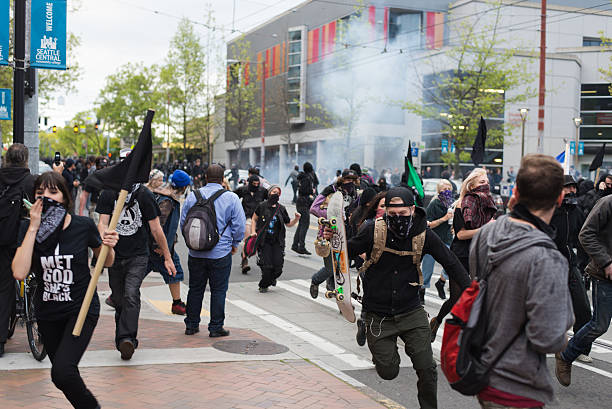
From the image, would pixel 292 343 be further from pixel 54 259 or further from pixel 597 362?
pixel 54 259

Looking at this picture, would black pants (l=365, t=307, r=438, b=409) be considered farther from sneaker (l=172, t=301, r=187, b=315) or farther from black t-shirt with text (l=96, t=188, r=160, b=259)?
sneaker (l=172, t=301, r=187, b=315)

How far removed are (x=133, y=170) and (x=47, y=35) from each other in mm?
6528

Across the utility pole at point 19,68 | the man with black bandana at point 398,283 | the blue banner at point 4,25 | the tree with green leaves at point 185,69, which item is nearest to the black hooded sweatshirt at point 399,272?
the man with black bandana at point 398,283

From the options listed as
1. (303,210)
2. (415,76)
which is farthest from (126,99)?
(303,210)

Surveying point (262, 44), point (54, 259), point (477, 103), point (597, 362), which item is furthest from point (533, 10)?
point (54, 259)

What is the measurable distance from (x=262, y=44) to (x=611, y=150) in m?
33.0

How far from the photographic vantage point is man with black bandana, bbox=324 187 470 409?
4.80 m

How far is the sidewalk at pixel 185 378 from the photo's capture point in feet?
17.0

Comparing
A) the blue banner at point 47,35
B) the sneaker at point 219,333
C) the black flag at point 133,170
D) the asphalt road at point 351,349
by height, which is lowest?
the asphalt road at point 351,349

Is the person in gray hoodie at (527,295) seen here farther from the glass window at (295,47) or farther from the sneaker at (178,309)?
the glass window at (295,47)

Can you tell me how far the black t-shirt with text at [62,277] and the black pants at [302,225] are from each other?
35.7 ft

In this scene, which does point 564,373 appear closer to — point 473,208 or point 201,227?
point 473,208

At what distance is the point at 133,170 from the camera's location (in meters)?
4.61

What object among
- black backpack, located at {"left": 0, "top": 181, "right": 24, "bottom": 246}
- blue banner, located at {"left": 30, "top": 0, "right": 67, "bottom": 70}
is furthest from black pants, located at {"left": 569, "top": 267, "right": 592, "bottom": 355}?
blue banner, located at {"left": 30, "top": 0, "right": 67, "bottom": 70}
